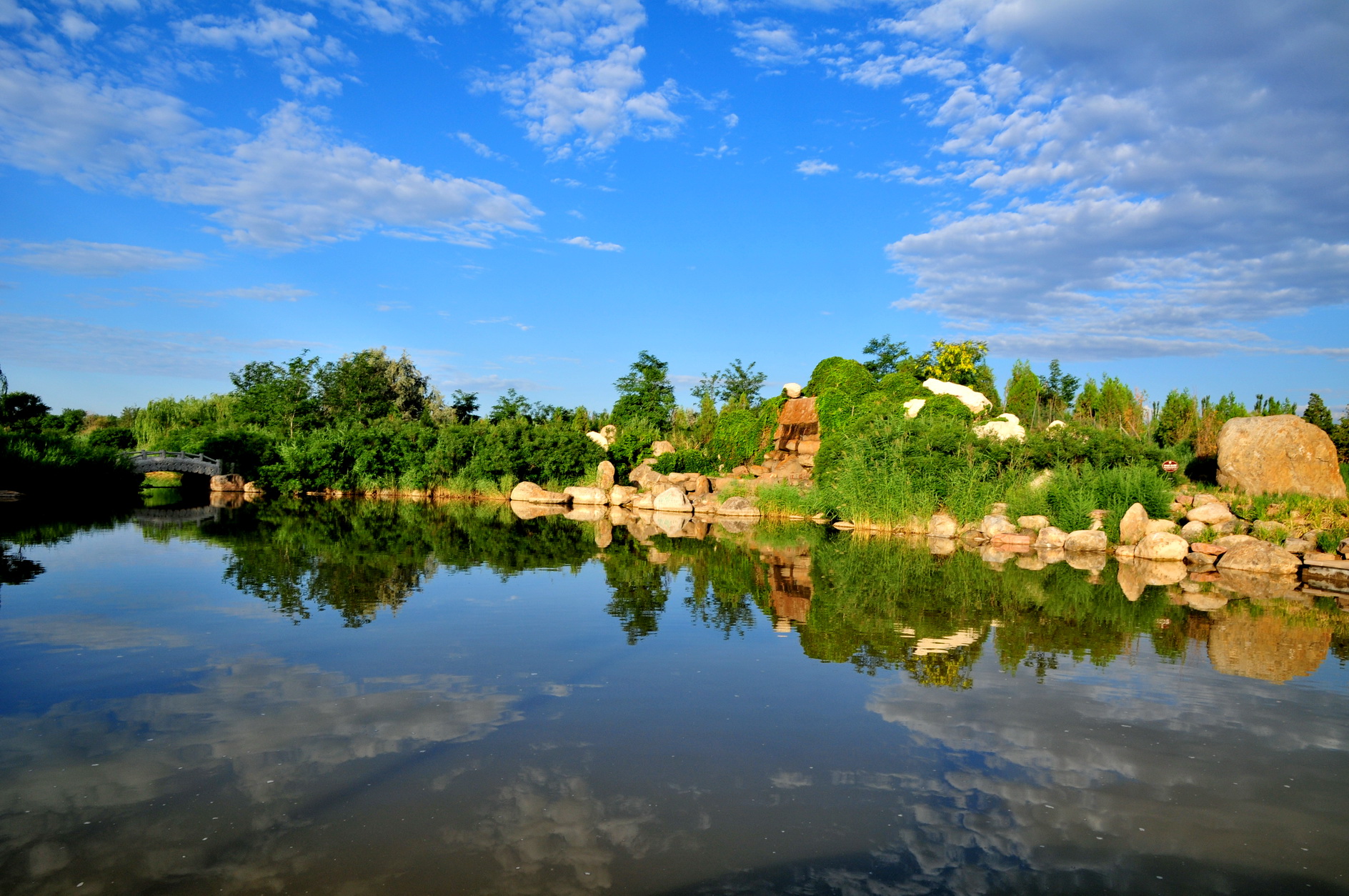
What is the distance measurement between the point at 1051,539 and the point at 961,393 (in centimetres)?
1132

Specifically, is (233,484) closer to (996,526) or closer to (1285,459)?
(996,526)

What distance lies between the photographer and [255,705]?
5926 millimetres

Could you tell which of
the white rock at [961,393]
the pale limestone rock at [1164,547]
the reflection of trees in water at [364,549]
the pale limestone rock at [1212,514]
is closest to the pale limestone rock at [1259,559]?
the pale limestone rock at [1164,547]

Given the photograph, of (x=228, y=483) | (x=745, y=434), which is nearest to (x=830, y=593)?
(x=745, y=434)

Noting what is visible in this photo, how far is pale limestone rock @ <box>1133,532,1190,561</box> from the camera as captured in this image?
16.1 meters

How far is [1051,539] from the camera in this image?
17969 millimetres

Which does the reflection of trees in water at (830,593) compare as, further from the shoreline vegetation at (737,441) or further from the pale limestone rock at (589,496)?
the pale limestone rock at (589,496)

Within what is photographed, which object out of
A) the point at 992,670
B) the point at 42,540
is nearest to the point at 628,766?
the point at 992,670

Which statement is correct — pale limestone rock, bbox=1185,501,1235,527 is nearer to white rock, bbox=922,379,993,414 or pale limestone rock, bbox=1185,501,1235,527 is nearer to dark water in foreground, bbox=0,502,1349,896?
dark water in foreground, bbox=0,502,1349,896

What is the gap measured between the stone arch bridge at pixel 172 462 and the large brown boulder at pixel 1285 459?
3357 centimetres

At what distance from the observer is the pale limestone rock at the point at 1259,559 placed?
47.5 ft

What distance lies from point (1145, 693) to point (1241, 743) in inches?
48.3

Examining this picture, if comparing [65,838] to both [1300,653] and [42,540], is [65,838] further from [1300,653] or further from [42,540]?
[42,540]

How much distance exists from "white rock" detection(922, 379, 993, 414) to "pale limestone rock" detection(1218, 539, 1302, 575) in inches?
484
